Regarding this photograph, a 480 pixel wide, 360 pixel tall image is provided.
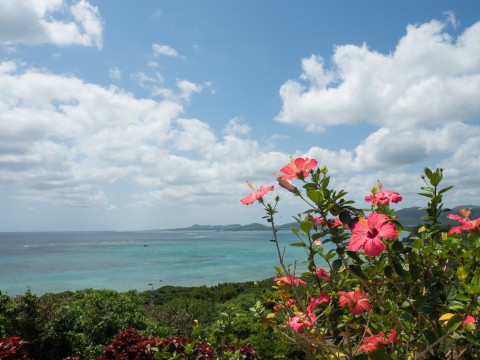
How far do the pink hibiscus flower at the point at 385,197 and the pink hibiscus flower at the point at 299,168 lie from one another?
462 millimetres

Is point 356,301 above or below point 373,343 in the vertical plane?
above

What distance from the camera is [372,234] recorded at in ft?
4.60

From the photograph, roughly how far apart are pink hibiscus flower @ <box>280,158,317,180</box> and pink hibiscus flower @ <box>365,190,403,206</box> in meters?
0.46

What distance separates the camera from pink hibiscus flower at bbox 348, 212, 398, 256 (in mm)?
1332

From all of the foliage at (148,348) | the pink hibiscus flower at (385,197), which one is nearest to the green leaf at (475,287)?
the pink hibiscus flower at (385,197)

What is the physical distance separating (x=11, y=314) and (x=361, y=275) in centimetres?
557

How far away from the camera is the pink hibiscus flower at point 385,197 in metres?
1.85

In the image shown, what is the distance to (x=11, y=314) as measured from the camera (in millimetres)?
5199

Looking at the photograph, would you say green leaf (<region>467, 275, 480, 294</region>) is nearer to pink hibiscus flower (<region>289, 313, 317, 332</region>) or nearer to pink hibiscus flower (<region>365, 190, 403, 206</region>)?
pink hibiscus flower (<region>365, 190, 403, 206</region>)

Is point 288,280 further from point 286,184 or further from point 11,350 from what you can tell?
point 11,350

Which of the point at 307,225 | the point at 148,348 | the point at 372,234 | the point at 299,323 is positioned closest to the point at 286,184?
the point at 307,225

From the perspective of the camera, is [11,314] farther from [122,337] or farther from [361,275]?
[361,275]

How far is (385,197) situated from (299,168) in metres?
0.57

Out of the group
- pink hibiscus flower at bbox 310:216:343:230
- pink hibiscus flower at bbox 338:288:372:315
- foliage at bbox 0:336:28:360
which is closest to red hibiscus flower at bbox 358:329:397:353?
pink hibiscus flower at bbox 338:288:372:315
